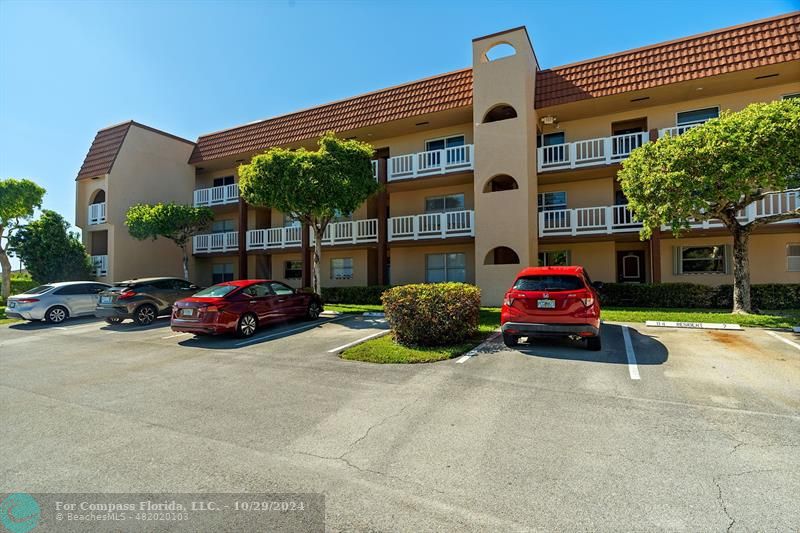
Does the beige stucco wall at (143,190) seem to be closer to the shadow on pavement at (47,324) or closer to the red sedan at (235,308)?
the shadow on pavement at (47,324)

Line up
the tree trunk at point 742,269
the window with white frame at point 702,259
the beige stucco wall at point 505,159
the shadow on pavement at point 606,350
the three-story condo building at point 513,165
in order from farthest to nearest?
the window with white frame at point 702,259 < the beige stucco wall at point 505,159 < the three-story condo building at point 513,165 < the tree trunk at point 742,269 < the shadow on pavement at point 606,350

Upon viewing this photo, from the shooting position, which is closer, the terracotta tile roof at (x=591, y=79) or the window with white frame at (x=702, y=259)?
the terracotta tile roof at (x=591, y=79)

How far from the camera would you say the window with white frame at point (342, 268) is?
21094mm

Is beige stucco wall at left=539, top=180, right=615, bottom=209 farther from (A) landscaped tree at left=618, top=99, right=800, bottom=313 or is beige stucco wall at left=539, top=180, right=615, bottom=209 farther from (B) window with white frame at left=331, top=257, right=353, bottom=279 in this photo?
(B) window with white frame at left=331, top=257, right=353, bottom=279

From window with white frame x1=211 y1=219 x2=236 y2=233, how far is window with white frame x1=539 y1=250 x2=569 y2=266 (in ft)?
57.3

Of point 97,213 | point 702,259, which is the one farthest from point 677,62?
point 97,213

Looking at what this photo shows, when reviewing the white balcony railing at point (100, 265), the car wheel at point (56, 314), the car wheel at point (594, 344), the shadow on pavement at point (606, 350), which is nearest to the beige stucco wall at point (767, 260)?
the shadow on pavement at point (606, 350)

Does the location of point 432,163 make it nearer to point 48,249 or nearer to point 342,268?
point 342,268

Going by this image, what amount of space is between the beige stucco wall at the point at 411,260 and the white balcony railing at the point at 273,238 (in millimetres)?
4830

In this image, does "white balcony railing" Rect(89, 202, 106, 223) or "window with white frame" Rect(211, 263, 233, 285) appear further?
"window with white frame" Rect(211, 263, 233, 285)

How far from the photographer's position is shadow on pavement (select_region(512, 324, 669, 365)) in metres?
7.32

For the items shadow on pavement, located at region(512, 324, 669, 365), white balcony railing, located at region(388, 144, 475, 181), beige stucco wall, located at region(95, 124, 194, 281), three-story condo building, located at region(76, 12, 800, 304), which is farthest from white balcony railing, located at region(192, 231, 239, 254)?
shadow on pavement, located at region(512, 324, 669, 365)

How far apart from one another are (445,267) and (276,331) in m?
9.63

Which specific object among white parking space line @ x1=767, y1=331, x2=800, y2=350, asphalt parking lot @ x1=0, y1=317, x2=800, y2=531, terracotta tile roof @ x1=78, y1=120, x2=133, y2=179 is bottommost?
asphalt parking lot @ x1=0, y1=317, x2=800, y2=531
